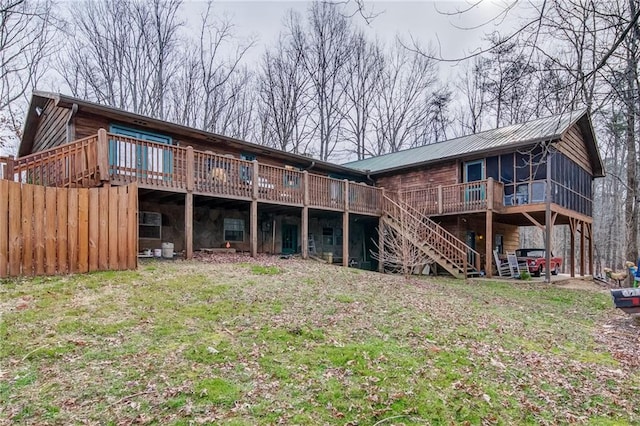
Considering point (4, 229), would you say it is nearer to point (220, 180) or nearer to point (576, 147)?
point (220, 180)

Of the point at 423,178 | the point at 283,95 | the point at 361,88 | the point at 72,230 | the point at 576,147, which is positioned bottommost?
the point at 72,230

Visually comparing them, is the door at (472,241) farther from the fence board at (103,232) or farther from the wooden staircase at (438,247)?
the fence board at (103,232)

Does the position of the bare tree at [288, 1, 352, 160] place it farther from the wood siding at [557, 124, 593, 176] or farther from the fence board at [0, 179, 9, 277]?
the fence board at [0, 179, 9, 277]

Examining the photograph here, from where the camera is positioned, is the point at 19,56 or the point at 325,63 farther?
the point at 325,63

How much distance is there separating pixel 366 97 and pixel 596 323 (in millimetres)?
25240

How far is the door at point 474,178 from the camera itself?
49.0 feet

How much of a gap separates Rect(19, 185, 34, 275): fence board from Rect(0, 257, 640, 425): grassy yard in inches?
19.0

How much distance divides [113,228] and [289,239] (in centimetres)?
938

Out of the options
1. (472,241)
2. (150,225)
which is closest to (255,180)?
(150,225)

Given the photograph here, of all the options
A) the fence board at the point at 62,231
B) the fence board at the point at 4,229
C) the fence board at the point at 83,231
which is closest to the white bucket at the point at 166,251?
the fence board at the point at 83,231

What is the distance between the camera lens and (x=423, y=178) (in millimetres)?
18422

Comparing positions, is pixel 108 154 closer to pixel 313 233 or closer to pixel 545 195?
pixel 313 233

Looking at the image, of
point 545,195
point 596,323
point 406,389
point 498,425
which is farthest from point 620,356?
point 545,195

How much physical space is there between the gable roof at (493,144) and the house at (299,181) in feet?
0.27
